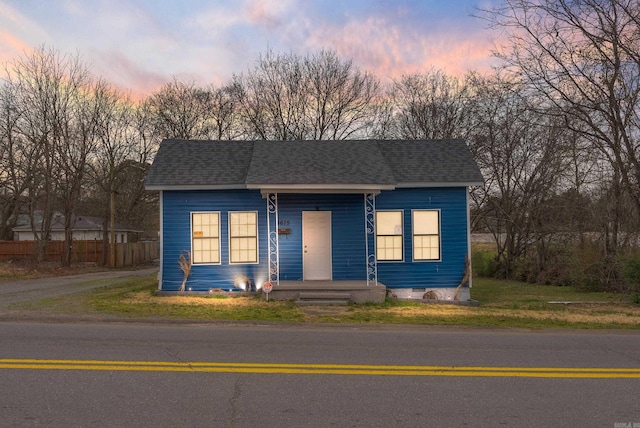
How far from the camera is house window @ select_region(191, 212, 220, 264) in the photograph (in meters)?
16.2

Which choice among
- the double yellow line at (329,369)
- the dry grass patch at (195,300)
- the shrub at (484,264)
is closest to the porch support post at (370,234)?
the dry grass patch at (195,300)

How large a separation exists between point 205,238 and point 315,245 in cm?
347

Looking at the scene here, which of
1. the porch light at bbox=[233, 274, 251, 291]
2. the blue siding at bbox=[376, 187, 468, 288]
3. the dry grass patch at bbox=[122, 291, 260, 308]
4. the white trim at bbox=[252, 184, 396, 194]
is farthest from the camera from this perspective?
the blue siding at bbox=[376, 187, 468, 288]

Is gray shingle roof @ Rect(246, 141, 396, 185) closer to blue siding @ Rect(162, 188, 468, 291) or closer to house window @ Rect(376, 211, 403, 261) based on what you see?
blue siding @ Rect(162, 188, 468, 291)

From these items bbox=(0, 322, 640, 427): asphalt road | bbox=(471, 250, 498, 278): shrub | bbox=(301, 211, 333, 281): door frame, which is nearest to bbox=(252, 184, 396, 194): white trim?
bbox=(301, 211, 333, 281): door frame

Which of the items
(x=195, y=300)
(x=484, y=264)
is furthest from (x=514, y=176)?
(x=195, y=300)

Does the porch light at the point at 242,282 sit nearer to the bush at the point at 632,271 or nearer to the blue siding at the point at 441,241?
the blue siding at the point at 441,241

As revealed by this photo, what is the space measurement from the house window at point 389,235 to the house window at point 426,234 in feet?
1.71

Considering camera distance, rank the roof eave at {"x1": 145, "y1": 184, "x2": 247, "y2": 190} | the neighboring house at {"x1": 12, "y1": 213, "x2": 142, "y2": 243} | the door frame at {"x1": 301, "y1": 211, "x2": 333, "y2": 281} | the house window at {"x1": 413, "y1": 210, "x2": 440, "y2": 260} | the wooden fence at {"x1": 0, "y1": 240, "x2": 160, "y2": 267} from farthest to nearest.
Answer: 1. the neighboring house at {"x1": 12, "y1": 213, "x2": 142, "y2": 243}
2. the wooden fence at {"x1": 0, "y1": 240, "x2": 160, "y2": 267}
3. the house window at {"x1": 413, "y1": 210, "x2": 440, "y2": 260}
4. the door frame at {"x1": 301, "y1": 211, "x2": 333, "y2": 281}
5. the roof eave at {"x1": 145, "y1": 184, "x2": 247, "y2": 190}

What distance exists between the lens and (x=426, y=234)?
54.7 ft

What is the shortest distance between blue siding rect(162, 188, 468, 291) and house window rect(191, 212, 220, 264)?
161 millimetres

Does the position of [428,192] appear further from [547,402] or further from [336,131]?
[336,131]

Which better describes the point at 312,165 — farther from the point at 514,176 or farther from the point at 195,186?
the point at 514,176

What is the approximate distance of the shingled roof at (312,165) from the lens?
610 inches
